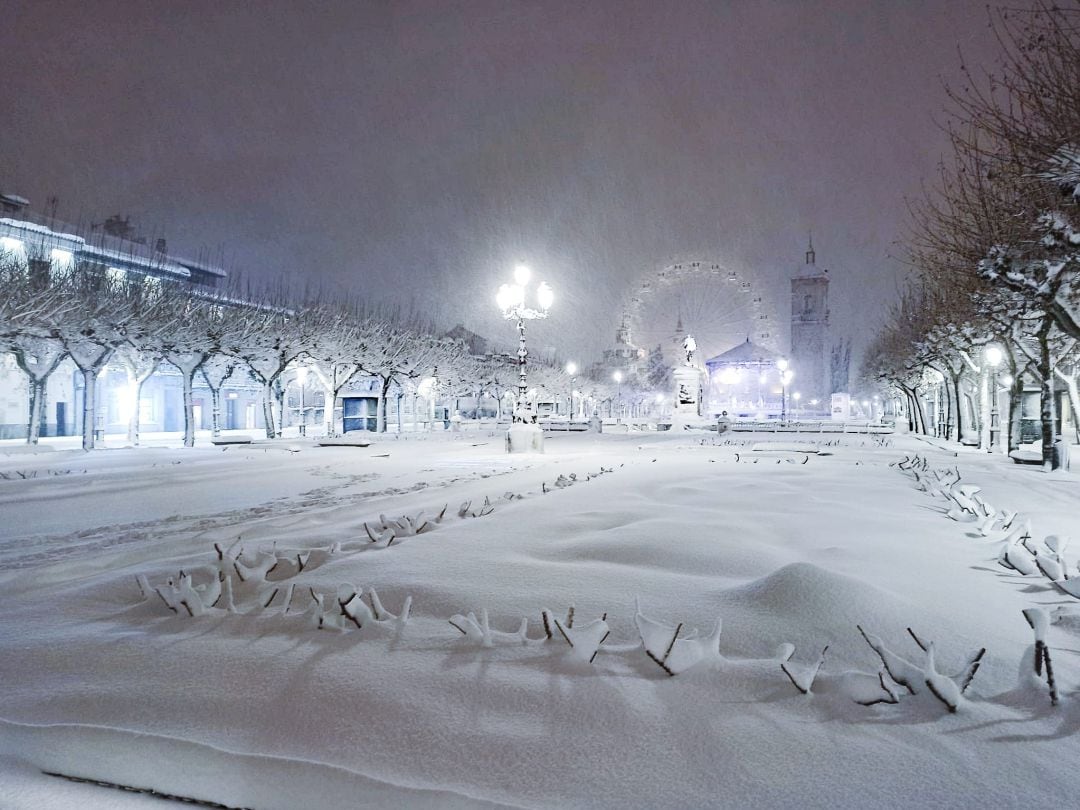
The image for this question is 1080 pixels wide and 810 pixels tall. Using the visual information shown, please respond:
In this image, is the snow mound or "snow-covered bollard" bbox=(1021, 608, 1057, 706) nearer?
"snow-covered bollard" bbox=(1021, 608, 1057, 706)

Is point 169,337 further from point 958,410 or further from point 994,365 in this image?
point 958,410

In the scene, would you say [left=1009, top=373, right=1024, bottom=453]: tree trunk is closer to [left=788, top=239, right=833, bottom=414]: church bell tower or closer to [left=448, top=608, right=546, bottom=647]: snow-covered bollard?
[left=448, top=608, right=546, bottom=647]: snow-covered bollard

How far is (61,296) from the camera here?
23469 mm

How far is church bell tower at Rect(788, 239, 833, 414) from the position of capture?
126 meters

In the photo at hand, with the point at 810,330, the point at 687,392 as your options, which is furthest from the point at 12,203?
the point at 810,330

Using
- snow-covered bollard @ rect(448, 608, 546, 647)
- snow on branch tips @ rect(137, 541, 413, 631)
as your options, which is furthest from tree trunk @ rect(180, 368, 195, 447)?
snow-covered bollard @ rect(448, 608, 546, 647)

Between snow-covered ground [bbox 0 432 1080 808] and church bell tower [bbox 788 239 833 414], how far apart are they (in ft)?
421

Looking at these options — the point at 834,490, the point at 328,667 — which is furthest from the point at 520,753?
the point at 834,490

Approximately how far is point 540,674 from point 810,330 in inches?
5418

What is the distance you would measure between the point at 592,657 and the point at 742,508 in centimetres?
578

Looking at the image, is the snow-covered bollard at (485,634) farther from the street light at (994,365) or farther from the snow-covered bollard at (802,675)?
the street light at (994,365)

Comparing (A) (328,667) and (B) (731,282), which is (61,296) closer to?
(A) (328,667)

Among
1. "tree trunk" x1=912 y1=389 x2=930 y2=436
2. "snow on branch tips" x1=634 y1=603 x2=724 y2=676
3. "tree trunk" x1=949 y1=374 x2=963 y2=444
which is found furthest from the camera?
"tree trunk" x1=912 y1=389 x2=930 y2=436

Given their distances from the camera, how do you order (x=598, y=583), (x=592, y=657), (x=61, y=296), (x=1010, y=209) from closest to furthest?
1. (x=592, y=657)
2. (x=598, y=583)
3. (x=1010, y=209)
4. (x=61, y=296)
